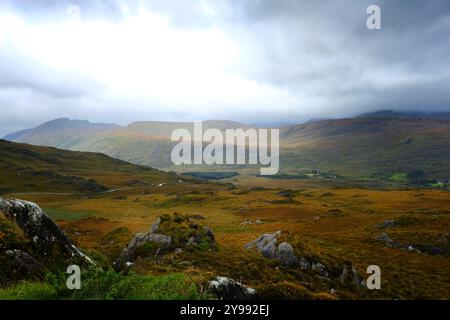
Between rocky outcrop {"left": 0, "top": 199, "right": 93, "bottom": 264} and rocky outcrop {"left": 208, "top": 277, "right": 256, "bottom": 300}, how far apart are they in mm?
5798

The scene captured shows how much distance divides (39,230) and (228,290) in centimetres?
796

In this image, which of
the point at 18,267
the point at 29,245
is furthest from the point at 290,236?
the point at 18,267

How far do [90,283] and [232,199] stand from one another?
10880cm

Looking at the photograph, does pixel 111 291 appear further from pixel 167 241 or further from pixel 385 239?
pixel 385 239

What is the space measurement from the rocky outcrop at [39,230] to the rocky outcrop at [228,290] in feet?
19.0

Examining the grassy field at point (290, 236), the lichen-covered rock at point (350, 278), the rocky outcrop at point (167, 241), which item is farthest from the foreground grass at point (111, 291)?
the lichen-covered rock at point (350, 278)

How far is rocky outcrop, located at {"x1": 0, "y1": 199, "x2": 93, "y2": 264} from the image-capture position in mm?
13883

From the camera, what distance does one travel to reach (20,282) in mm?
11266

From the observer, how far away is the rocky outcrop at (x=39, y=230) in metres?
13.9

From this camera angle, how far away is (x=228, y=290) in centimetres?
1316

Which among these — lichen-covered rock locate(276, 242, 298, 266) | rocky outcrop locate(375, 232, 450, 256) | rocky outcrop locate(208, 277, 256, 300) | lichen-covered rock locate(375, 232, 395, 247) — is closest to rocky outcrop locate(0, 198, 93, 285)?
rocky outcrop locate(208, 277, 256, 300)

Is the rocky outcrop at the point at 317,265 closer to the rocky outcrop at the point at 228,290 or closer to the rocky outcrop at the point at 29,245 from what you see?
the rocky outcrop at the point at 228,290

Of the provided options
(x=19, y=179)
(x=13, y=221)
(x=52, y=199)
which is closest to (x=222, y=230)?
(x=13, y=221)
